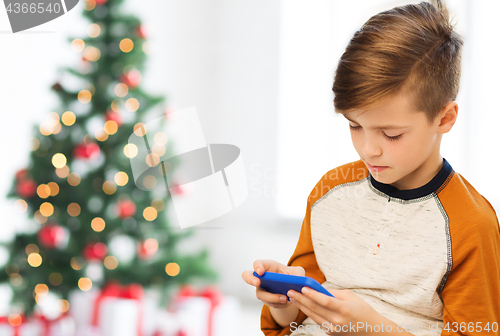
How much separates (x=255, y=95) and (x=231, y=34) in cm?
49

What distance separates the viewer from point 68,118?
78.0 inches

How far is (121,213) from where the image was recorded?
6.59ft

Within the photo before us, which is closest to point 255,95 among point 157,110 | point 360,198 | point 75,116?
point 157,110

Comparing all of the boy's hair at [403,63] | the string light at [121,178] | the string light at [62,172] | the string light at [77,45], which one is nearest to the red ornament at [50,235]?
the string light at [62,172]

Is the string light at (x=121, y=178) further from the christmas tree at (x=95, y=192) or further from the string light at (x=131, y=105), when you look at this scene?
the string light at (x=131, y=105)

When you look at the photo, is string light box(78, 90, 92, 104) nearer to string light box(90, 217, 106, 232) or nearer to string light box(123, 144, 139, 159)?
string light box(123, 144, 139, 159)

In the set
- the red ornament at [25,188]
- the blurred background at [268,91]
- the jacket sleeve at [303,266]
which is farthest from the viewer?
the blurred background at [268,91]

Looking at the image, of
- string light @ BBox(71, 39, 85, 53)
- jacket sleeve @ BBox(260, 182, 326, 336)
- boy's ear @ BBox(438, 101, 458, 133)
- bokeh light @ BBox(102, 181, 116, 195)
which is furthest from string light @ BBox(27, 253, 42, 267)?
boy's ear @ BBox(438, 101, 458, 133)

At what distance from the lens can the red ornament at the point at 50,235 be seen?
1.92 metres

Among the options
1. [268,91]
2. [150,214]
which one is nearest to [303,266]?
[150,214]

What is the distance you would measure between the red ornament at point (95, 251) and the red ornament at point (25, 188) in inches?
13.9

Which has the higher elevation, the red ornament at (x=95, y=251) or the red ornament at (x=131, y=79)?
the red ornament at (x=131, y=79)

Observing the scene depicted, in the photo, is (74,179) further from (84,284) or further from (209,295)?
(209,295)

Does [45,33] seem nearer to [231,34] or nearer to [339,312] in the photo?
[231,34]
